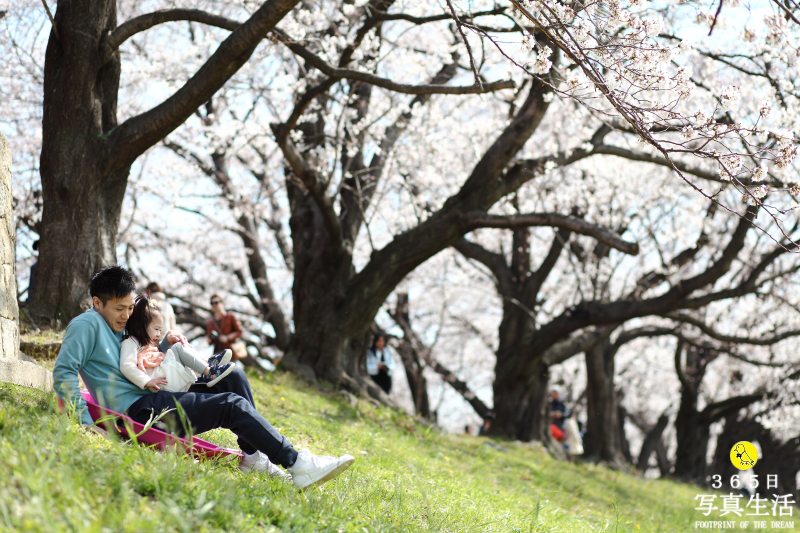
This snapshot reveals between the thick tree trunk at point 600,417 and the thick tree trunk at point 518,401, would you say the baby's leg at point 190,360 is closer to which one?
the thick tree trunk at point 518,401

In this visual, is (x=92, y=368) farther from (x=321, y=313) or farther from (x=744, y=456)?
(x=744, y=456)

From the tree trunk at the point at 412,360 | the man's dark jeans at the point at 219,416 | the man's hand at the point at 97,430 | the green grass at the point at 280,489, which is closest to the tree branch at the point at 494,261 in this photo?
the tree trunk at the point at 412,360

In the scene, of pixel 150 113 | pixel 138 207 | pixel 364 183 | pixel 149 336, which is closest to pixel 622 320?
pixel 364 183

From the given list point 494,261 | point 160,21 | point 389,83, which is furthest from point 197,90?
point 494,261

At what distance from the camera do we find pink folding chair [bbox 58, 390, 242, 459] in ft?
10.3

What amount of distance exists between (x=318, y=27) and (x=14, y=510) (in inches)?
354

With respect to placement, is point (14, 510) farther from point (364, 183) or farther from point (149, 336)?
point (364, 183)

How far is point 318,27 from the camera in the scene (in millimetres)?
9883

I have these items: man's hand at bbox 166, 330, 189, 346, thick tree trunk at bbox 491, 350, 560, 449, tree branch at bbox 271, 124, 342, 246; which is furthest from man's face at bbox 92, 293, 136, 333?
thick tree trunk at bbox 491, 350, 560, 449

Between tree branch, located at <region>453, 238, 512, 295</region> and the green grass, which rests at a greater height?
tree branch, located at <region>453, 238, 512, 295</region>

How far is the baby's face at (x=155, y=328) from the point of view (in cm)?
361

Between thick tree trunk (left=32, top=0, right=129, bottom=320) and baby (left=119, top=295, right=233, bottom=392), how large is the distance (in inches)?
103

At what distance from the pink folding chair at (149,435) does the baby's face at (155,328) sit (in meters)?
0.44

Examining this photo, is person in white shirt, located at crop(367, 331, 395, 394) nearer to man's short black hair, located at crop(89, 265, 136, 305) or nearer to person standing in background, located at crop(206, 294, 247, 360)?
person standing in background, located at crop(206, 294, 247, 360)
